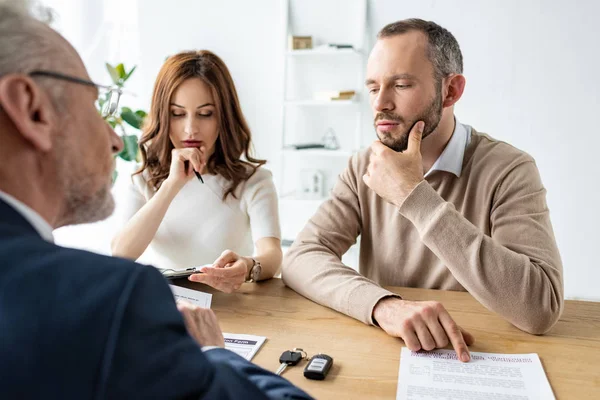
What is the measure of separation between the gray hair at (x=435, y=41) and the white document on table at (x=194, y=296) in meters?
0.87

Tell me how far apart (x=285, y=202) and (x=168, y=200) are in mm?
1812

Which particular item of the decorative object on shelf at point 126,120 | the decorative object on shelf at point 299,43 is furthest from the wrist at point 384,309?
the decorative object on shelf at point 299,43

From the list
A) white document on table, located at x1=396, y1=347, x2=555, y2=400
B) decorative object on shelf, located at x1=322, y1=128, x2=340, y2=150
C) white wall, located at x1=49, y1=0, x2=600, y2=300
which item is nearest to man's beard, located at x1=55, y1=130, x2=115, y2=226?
white document on table, located at x1=396, y1=347, x2=555, y2=400

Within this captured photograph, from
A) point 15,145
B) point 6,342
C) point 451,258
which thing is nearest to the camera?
point 6,342

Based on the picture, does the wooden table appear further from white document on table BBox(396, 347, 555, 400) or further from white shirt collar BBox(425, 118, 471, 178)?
white shirt collar BBox(425, 118, 471, 178)

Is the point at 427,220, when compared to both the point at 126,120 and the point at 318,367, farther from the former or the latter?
the point at 126,120

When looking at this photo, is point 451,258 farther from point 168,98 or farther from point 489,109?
point 489,109

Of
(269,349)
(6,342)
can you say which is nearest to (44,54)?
(6,342)

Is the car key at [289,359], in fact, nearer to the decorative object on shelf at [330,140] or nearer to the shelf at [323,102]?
the shelf at [323,102]

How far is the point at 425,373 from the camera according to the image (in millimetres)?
987

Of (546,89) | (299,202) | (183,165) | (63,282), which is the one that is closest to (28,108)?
(63,282)

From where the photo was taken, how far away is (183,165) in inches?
76.0

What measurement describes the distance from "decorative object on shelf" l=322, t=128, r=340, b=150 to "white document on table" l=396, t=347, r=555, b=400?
2596mm

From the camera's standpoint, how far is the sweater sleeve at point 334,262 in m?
1.26
